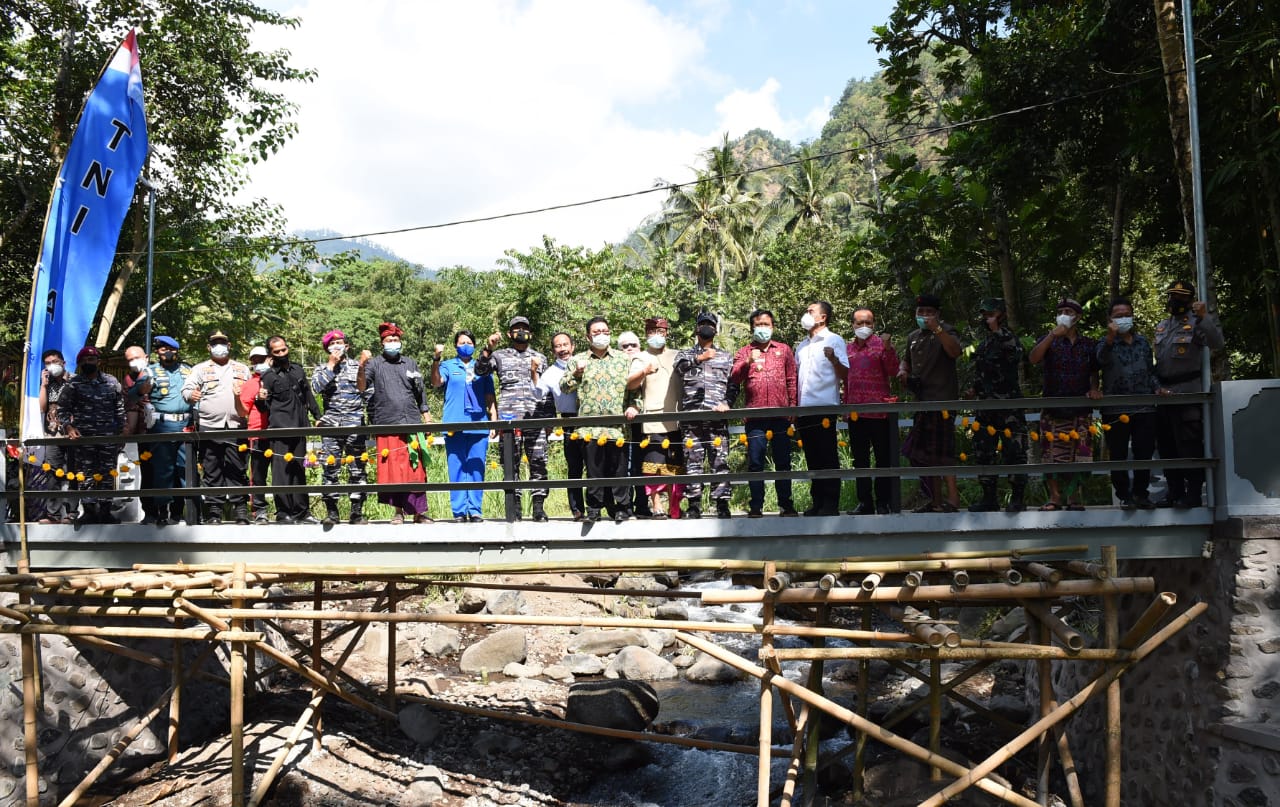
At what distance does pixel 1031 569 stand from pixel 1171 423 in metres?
1.96

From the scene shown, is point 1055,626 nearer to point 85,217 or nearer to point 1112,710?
point 1112,710

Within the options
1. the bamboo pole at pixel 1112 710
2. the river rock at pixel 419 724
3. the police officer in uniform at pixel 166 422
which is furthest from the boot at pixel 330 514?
the bamboo pole at pixel 1112 710

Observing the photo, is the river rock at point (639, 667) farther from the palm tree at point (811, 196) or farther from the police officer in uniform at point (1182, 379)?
the palm tree at point (811, 196)

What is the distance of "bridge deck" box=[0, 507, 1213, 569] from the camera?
7.16 metres

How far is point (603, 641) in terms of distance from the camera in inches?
532

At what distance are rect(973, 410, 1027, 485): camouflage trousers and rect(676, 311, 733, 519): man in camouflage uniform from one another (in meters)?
1.97

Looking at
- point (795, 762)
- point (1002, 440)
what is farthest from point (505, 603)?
point (1002, 440)

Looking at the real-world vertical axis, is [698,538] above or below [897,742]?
above

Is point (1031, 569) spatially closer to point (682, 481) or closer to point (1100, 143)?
point (682, 481)

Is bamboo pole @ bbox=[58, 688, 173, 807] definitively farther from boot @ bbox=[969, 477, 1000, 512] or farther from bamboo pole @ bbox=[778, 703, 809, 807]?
boot @ bbox=[969, 477, 1000, 512]

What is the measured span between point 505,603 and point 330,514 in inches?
239

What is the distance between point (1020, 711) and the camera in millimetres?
10148

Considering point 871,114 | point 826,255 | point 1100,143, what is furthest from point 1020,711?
point 871,114

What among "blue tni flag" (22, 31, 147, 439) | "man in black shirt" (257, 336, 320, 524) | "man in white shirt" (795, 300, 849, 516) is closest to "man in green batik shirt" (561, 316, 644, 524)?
"man in white shirt" (795, 300, 849, 516)
